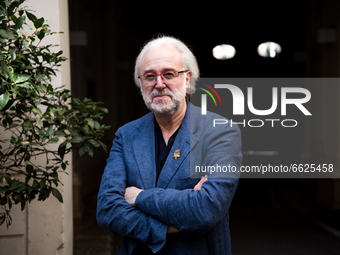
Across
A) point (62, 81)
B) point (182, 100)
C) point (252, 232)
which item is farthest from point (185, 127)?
point (252, 232)

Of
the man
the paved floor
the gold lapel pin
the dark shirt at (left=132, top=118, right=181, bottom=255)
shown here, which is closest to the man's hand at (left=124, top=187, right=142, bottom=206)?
the man

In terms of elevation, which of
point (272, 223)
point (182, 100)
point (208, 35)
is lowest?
point (272, 223)

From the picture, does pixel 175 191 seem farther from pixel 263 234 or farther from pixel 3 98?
pixel 263 234

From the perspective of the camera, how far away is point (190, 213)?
6.59 ft

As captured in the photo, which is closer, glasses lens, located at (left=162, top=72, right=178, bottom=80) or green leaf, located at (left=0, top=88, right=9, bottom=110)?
green leaf, located at (left=0, top=88, right=9, bottom=110)

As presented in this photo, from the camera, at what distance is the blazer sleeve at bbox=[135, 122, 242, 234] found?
6.59ft

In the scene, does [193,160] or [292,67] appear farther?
[292,67]

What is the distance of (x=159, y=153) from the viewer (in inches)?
90.7

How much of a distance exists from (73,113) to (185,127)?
2.82ft

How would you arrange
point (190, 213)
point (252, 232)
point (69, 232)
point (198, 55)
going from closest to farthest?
1. point (190, 213)
2. point (69, 232)
3. point (252, 232)
4. point (198, 55)

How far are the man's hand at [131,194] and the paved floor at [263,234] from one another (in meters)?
2.83

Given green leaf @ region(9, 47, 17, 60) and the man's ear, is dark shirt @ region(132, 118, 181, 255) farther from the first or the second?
green leaf @ region(9, 47, 17, 60)

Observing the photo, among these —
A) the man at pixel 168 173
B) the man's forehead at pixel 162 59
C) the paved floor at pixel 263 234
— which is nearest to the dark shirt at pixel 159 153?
the man at pixel 168 173

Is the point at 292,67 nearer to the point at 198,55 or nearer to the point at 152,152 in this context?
the point at 198,55
